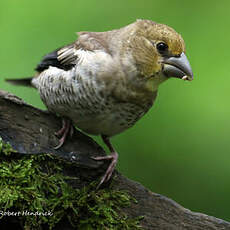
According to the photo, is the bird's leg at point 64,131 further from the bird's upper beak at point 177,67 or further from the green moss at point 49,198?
the bird's upper beak at point 177,67

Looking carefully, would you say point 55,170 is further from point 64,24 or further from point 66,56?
point 64,24

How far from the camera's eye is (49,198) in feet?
10.2

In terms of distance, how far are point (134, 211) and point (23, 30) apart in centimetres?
208

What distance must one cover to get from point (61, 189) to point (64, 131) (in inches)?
20.3

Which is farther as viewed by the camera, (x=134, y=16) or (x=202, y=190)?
(x=134, y=16)

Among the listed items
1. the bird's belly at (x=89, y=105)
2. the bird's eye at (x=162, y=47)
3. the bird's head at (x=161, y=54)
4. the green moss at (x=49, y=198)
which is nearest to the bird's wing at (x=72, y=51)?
the bird's belly at (x=89, y=105)

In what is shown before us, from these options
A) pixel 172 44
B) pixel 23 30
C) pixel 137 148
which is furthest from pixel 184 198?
pixel 23 30

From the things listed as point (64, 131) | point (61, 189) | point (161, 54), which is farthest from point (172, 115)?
point (61, 189)

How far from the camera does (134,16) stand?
5117mm

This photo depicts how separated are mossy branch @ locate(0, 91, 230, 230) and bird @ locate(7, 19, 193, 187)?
10 cm

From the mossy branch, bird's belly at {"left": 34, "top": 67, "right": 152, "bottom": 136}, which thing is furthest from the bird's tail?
the mossy branch

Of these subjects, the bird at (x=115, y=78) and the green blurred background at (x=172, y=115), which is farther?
the green blurred background at (x=172, y=115)

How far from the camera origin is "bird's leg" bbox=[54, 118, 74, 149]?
3.38 metres

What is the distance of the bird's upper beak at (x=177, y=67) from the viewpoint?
136 inches
